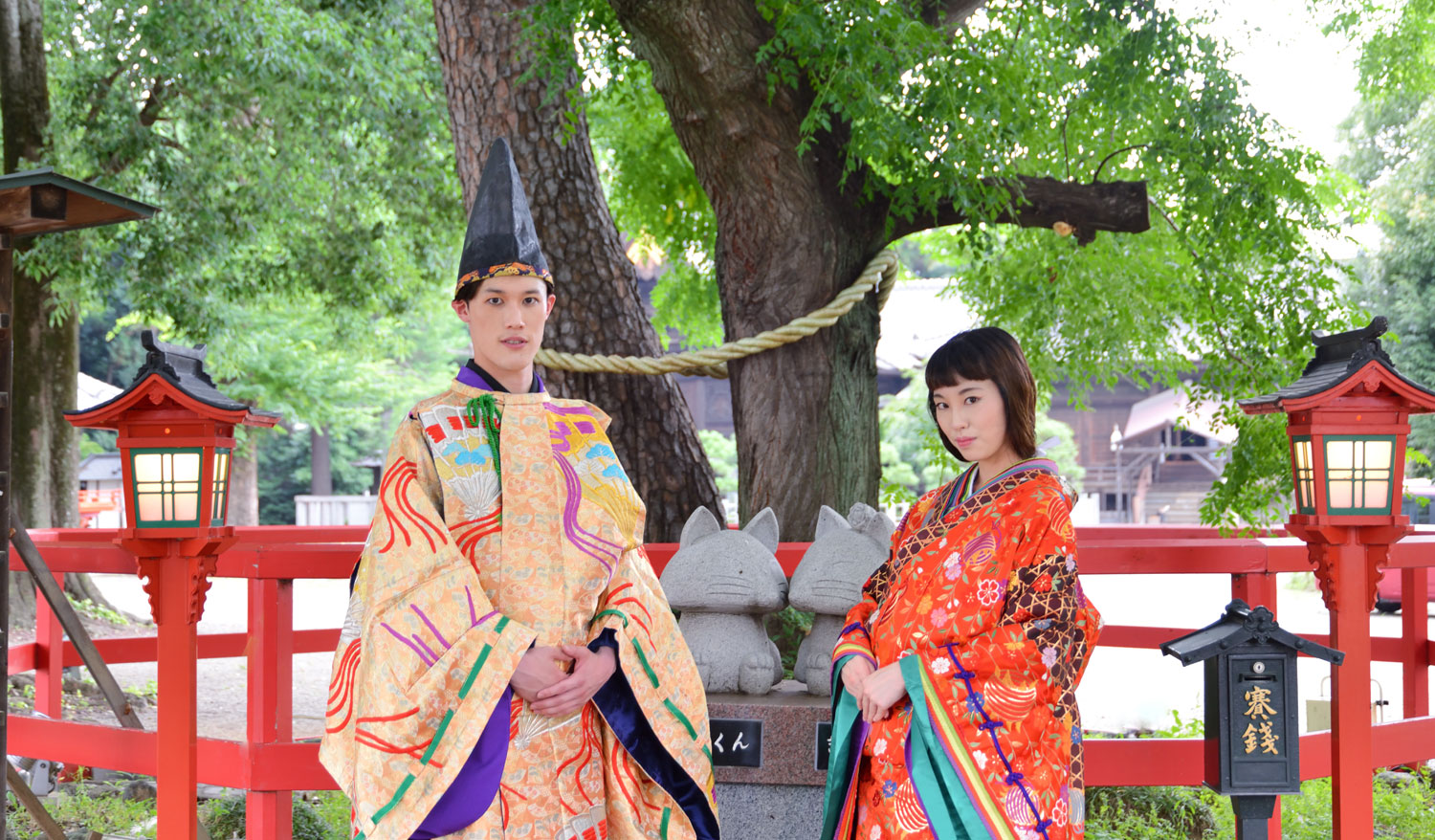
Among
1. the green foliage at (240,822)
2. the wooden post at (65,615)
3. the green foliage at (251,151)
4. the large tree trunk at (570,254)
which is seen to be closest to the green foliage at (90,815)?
the green foliage at (240,822)

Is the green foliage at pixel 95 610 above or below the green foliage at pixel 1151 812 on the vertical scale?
below

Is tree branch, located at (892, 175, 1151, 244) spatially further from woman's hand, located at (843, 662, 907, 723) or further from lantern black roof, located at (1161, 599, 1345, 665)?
woman's hand, located at (843, 662, 907, 723)

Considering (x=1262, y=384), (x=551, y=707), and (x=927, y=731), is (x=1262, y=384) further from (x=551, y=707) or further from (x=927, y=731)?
(x=551, y=707)

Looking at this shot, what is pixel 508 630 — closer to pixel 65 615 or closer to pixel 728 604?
pixel 728 604

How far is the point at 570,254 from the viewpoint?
4.98 m

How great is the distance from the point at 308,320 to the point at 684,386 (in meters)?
9.18

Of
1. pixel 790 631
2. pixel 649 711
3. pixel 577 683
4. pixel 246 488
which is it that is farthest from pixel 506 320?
pixel 246 488

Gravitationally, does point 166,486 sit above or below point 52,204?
below

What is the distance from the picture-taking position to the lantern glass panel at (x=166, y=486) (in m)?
3.02

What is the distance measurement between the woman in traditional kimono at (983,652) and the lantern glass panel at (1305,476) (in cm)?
102

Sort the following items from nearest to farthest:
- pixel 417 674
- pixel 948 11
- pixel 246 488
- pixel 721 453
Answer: pixel 417 674 < pixel 948 11 < pixel 246 488 < pixel 721 453

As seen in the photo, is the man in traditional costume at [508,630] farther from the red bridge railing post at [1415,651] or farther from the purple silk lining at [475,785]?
the red bridge railing post at [1415,651]

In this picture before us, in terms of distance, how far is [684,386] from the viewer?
24703 millimetres

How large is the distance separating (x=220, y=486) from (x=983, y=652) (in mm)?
2159
